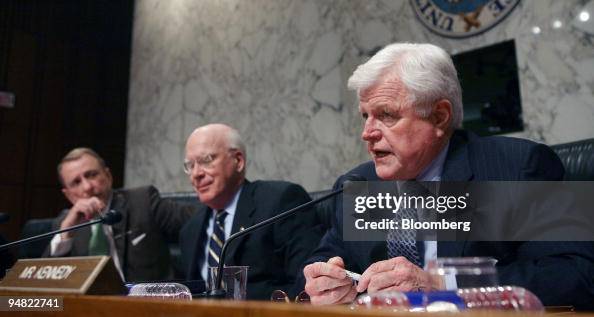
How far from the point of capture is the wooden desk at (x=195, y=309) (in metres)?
0.50

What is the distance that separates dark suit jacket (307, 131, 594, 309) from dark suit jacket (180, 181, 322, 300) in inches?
15.1

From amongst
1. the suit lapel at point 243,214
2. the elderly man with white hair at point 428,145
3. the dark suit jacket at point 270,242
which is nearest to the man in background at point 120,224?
the dark suit jacket at point 270,242

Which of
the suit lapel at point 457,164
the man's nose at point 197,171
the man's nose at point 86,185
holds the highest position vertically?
the suit lapel at point 457,164

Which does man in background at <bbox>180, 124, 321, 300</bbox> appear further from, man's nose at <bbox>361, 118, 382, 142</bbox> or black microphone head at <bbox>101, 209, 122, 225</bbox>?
man's nose at <bbox>361, 118, 382, 142</bbox>

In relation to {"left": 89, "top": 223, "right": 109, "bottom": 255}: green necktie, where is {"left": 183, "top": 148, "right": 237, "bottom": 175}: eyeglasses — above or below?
above

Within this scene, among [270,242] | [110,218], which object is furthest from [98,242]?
[110,218]

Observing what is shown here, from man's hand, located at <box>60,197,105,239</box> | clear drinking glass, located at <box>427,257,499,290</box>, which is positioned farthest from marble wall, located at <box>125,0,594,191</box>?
clear drinking glass, located at <box>427,257,499,290</box>

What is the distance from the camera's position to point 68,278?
960 millimetres

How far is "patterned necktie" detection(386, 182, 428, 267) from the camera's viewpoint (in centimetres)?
143

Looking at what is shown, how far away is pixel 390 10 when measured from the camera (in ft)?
10.1

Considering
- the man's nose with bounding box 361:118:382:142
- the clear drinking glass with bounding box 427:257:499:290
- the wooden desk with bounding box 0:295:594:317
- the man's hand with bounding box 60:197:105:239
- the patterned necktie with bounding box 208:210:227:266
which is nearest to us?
the wooden desk with bounding box 0:295:594:317

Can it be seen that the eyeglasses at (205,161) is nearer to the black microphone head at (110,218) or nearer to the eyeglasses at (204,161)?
the eyeglasses at (204,161)

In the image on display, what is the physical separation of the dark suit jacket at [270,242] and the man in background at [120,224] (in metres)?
0.63

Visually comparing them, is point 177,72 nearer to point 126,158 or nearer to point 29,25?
point 126,158
